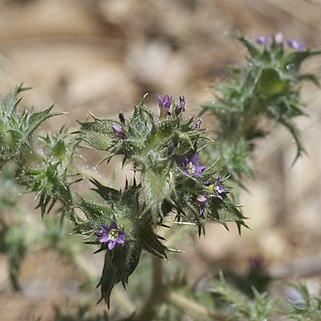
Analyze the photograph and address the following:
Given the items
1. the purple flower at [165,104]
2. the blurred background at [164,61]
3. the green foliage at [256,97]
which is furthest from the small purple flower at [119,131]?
the blurred background at [164,61]

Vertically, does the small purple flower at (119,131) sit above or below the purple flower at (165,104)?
below

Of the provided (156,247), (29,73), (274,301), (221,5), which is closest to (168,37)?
(221,5)

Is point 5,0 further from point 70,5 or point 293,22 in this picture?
point 293,22

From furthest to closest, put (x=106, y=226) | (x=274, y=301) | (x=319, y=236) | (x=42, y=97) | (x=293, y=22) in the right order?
(x=293, y=22), (x=42, y=97), (x=319, y=236), (x=274, y=301), (x=106, y=226)

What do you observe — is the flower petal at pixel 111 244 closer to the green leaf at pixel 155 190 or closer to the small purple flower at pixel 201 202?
the green leaf at pixel 155 190

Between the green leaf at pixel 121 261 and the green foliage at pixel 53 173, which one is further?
the green foliage at pixel 53 173

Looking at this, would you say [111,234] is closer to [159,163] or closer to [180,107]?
[159,163]

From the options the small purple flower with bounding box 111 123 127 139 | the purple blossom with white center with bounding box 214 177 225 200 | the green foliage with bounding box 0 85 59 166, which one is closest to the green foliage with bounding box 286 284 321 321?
the purple blossom with white center with bounding box 214 177 225 200
